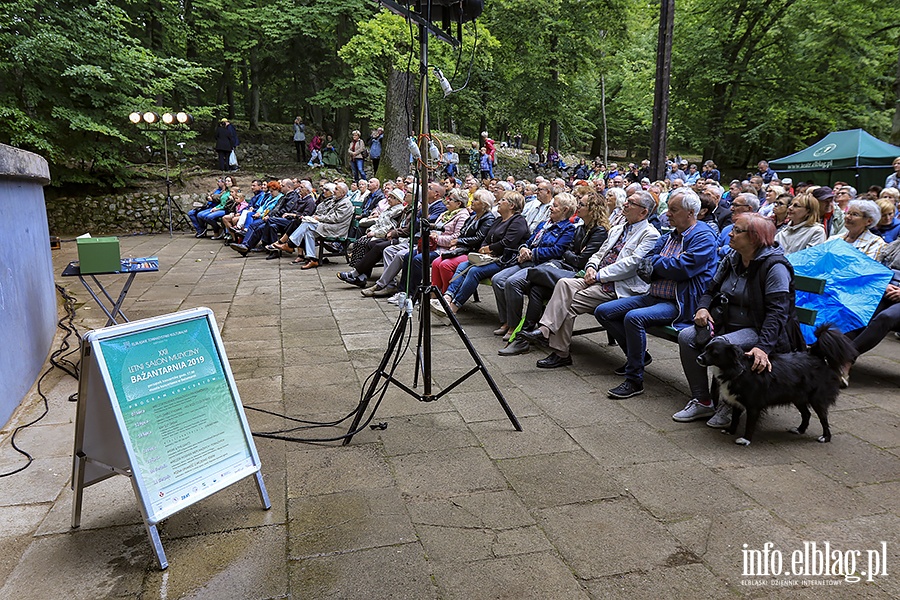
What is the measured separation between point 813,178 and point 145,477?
706 inches

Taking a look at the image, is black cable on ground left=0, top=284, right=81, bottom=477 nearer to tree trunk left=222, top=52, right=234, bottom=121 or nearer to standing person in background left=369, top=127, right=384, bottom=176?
standing person in background left=369, top=127, right=384, bottom=176

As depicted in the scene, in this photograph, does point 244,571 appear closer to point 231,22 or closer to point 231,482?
point 231,482

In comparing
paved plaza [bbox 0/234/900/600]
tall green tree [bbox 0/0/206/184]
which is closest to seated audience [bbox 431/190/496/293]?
paved plaza [bbox 0/234/900/600]

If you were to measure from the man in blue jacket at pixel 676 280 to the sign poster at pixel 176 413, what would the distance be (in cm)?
265

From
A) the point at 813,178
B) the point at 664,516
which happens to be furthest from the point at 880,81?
the point at 664,516

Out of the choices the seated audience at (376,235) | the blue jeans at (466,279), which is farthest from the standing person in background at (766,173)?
the blue jeans at (466,279)

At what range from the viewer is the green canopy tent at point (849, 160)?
45.1ft

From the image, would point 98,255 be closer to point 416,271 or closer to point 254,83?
point 416,271

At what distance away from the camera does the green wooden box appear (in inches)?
184

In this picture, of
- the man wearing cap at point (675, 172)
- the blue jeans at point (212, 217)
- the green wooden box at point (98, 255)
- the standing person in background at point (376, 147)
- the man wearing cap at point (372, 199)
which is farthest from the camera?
the standing person in background at point (376, 147)

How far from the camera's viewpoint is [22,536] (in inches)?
105

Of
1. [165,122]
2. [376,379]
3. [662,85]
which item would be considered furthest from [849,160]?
[165,122]

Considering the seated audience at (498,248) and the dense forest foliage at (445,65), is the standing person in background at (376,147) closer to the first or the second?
the dense forest foliage at (445,65)

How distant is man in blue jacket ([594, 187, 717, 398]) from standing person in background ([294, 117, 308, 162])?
18814 millimetres
